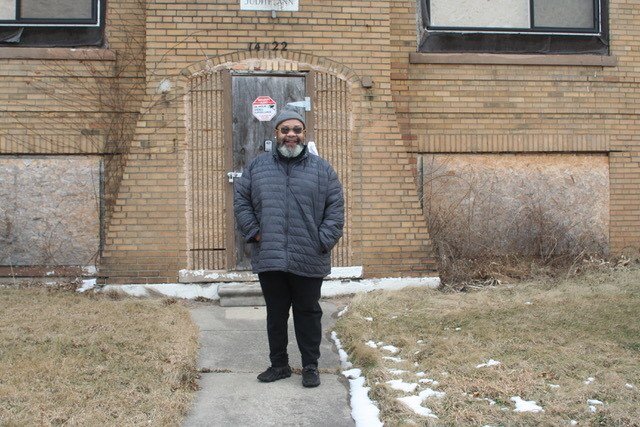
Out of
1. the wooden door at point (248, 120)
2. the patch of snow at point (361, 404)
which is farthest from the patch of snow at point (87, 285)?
the patch of snow at point (361, 404)

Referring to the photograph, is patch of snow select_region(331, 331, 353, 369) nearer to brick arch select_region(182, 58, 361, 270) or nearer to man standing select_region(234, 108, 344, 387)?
man standing select_region(234, 108, 344, 387)

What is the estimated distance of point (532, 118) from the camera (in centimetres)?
877

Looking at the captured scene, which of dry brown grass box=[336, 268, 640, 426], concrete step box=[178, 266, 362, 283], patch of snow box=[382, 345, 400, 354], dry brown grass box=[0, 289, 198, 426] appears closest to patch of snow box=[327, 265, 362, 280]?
dry brown grass box=[336, 268, 640, 426]

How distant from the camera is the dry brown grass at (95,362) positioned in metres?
4.10

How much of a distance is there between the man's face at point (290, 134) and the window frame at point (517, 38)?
4.21 meters

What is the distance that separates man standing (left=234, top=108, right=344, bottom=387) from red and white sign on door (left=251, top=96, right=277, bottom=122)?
2.69m

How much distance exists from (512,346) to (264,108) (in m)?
3.58

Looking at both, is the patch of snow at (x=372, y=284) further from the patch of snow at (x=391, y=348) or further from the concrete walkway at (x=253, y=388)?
the patch of snow at (x=391, y=348)

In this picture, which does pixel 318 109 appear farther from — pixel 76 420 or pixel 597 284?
pixel 76 420

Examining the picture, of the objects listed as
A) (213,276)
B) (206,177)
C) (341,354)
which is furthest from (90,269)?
(341,354)

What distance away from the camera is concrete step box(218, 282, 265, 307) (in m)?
7.20

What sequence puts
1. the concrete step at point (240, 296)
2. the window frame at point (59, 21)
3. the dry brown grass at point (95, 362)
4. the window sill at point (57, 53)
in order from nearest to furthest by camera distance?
the dry brown grass at point (95, 362)
the concrete step at point (240, 296)
the window sill at point (57, 53)
the window frame at point (59, 21)

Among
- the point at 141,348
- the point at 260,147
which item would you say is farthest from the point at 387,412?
the point at 260,147

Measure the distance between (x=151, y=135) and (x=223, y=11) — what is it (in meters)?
1.45
